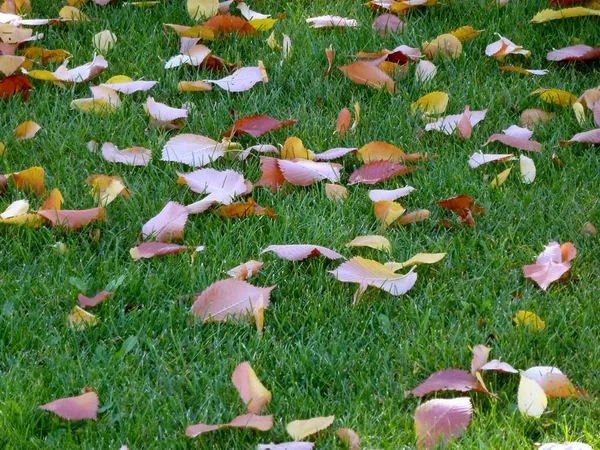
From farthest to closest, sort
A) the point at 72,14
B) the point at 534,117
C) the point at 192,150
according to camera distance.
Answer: the point at 72,14 → the point at 534,117 → the point at 192,150

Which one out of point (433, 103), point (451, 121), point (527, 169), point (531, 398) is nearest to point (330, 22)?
point (433, 103)

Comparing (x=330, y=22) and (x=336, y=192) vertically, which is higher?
(x=330, y=22)

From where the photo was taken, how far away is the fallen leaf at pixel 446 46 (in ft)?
11.5

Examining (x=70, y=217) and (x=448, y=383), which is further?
(x=70, y=217)

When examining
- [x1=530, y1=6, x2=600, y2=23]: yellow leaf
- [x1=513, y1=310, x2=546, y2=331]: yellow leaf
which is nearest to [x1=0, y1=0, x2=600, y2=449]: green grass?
[x1=513, y1=310, x2=546, y2=331]: yellow leaf

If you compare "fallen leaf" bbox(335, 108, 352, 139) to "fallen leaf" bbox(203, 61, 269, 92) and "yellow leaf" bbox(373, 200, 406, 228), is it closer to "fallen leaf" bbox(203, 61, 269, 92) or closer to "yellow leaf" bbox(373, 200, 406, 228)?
"fallen leaf" bbox(203, 61, 269, 92)

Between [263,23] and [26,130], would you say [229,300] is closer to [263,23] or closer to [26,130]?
[26,130]

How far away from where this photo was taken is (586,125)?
307 centimetres

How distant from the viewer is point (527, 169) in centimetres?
282

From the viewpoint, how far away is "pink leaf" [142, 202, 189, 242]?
8.31 feet

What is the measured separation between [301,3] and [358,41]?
0.50 metres

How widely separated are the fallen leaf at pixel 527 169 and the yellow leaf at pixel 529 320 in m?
0.70

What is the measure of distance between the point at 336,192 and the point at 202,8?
144cm

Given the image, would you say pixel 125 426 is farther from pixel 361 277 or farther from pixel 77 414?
pixel 361 277
